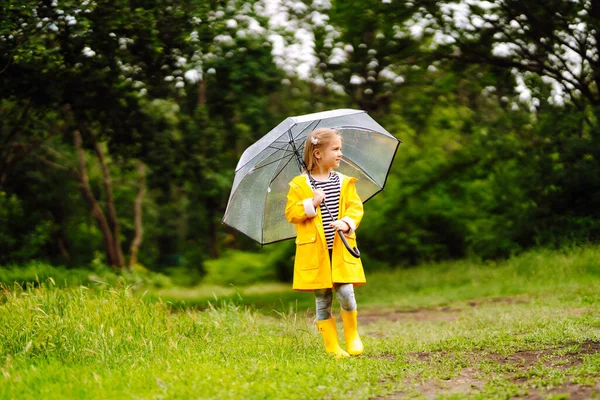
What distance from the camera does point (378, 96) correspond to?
20.6 metres

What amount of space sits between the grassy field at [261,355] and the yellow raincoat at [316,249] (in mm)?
671

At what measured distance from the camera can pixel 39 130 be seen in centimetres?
2005

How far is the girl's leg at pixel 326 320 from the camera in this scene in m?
6.14

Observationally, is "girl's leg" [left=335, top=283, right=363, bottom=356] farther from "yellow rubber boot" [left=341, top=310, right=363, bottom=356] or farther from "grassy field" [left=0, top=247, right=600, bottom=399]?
"grassy field" [left=0, top=247, right=600, bottom=399]

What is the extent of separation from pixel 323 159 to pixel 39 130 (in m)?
16.0

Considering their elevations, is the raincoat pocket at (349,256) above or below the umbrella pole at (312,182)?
below

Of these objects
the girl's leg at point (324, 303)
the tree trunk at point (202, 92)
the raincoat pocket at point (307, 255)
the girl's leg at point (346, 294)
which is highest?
the raincoat pocket at point (307, 255)

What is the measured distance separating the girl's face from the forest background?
18.9 feet

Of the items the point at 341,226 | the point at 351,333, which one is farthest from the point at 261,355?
the point at 341,226

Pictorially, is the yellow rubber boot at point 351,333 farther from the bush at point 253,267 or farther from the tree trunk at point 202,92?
the bush at point 253,267

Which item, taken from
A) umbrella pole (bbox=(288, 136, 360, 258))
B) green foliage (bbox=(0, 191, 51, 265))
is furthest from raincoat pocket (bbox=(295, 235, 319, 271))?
green foliage (bbox=(0, 191, 51, 265))

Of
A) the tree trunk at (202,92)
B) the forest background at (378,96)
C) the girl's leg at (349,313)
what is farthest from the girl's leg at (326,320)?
the tree trunk at (202,92)

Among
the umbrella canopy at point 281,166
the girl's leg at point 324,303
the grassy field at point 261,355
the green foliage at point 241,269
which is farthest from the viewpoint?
the green foliage at point 241,269

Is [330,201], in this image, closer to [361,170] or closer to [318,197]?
[318,197]
